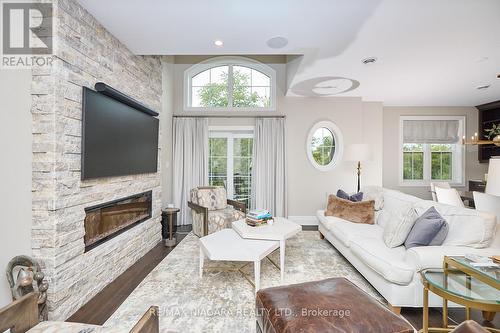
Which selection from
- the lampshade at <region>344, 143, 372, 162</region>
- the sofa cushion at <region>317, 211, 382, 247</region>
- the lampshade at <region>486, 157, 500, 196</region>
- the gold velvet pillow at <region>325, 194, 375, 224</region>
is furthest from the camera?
the lampshade at <region>344, 143, 372, 162</region>

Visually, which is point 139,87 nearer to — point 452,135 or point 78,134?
point 78,134

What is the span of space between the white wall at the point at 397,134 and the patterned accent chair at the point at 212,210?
12.7ft

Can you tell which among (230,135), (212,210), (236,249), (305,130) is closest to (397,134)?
(305,130)

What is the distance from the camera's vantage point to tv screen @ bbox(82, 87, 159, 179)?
7.04 feet

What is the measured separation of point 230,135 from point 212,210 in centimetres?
173

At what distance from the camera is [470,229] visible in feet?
6.70

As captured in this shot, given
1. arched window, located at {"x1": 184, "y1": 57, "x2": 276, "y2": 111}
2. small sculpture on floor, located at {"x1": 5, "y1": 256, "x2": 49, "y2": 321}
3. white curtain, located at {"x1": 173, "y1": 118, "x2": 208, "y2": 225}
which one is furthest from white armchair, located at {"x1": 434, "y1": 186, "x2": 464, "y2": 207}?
small sculpture on floor, located at {"x1": 5, "y1": 256, "x2": 49, "y2": 321}

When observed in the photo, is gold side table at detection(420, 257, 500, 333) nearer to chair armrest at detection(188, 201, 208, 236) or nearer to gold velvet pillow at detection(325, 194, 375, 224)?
gold velvet pillow at detection(325, 194, 375, 224)

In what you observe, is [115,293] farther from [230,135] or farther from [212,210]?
[230,135]

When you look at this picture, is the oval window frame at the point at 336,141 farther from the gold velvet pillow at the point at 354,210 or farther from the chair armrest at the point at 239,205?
the chair armrest at the point at 239,205

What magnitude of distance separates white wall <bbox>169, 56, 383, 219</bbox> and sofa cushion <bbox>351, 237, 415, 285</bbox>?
230cm

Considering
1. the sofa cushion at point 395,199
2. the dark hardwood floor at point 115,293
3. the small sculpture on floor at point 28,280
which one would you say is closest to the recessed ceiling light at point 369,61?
the sofa cushion at point 395,199

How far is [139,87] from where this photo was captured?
3.23 metres

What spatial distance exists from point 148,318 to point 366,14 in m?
2.74
